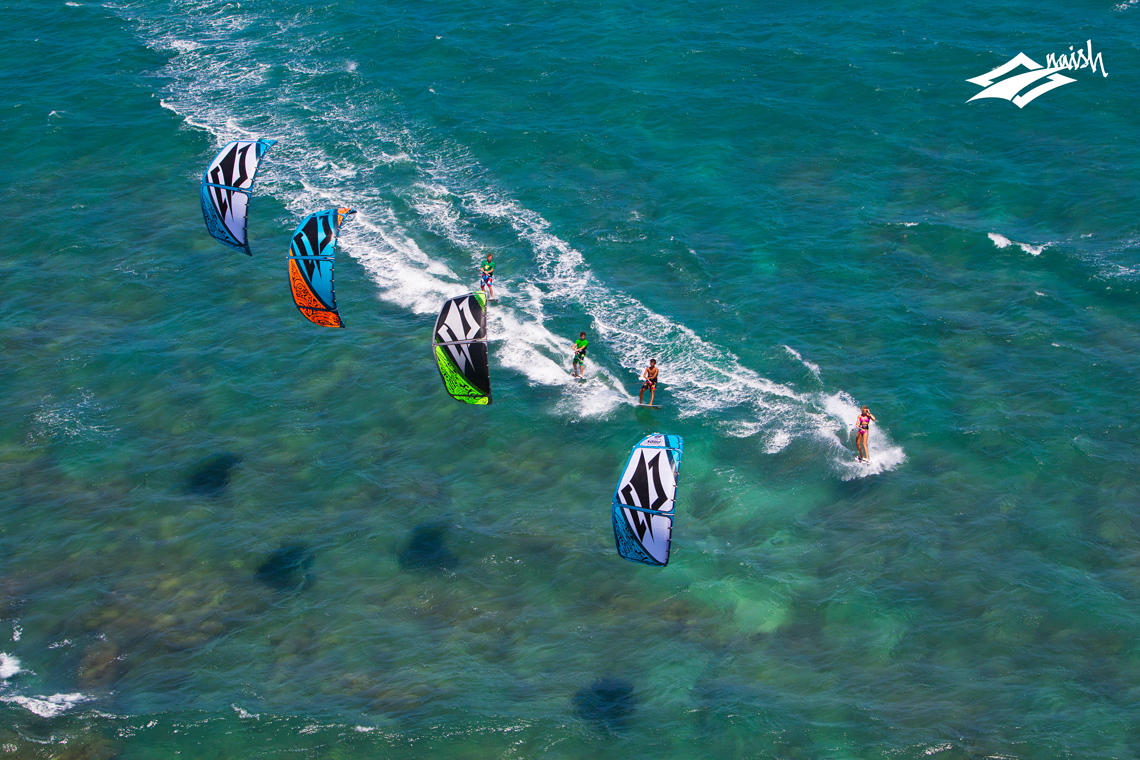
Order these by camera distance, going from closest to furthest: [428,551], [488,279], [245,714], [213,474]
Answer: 1. [245,714]
2. [428,551]
3. [213,474]
4. [488,279]

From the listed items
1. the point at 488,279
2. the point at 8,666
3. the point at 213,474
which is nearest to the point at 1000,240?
the point at 488,279

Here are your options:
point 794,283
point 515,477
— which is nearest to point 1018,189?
point 794,283

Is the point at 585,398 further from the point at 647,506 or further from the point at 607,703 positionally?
the point at 607,703

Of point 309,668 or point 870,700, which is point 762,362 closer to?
point 870,700

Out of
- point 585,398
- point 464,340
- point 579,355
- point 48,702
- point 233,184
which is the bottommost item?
point 48,702

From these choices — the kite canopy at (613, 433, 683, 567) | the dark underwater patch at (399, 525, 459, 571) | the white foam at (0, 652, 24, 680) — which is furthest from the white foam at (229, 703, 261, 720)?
the kite canopy at (613, 433, 683, 567)
